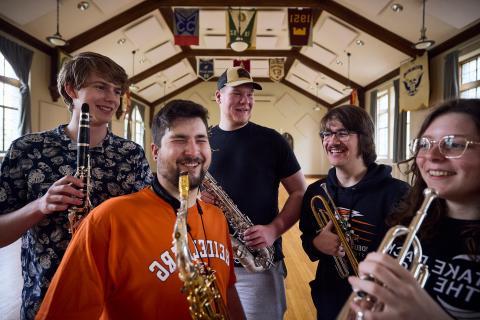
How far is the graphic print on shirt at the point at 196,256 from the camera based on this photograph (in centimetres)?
117

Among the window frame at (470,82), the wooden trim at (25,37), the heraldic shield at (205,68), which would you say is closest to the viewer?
the wooden trim at (25,37)

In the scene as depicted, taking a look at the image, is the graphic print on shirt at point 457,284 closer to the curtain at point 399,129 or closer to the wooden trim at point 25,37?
the wooden trim at point 25,37

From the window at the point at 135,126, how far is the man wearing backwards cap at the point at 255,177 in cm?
1378

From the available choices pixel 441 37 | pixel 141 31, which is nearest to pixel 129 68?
pixel 141 31

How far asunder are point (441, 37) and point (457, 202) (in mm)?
8980

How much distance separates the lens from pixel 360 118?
194 cm

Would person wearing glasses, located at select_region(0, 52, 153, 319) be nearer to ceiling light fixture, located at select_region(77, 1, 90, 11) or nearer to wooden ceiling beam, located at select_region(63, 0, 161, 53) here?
ceiling light fixture, located at select_region(77, 1, 90, 11)

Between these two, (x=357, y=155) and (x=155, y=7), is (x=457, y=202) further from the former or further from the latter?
(x=155, y=7)

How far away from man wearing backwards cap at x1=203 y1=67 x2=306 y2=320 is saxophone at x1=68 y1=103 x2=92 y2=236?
3.04 feet

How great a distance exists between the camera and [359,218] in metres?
1.79

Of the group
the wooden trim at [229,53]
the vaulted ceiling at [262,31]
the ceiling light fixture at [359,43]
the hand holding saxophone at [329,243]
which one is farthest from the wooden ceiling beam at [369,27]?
the hand holding saxophone at [329,243]

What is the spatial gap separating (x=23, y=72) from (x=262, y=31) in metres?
7.90

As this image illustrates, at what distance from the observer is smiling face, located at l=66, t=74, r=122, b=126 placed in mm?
1533

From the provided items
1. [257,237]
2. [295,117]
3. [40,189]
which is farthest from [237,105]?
[295,117]
